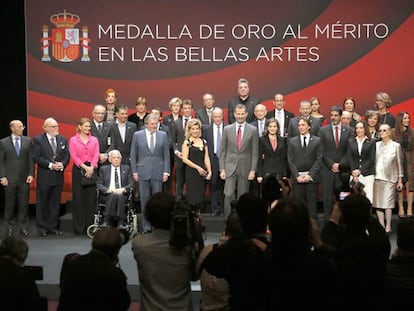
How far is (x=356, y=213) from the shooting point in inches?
152

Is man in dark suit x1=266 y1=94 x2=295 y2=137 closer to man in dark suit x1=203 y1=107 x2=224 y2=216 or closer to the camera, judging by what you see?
man in dark suit x1=203 y1=107 x2=224 y2=216

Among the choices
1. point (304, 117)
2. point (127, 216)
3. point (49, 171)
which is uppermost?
Result: point (304, 117)

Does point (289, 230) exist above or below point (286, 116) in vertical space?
below

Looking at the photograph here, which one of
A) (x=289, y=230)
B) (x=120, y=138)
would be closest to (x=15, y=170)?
(x=120, y=138)

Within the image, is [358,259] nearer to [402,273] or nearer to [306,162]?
[402,273]

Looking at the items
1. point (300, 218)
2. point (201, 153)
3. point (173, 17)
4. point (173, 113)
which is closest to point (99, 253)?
point (300, 218)

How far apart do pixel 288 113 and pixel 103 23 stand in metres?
3.13

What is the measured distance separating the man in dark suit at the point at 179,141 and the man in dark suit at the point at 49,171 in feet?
4.51

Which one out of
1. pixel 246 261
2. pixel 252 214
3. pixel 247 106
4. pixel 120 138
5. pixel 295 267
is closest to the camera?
pixel 295 267

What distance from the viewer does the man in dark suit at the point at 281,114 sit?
1034 centimetres

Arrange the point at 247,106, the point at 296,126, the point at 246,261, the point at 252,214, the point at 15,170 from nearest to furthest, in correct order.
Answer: the point at 246,261, the point at 252,214, the point at 15,170, the point at 296,126, the point at 247,106

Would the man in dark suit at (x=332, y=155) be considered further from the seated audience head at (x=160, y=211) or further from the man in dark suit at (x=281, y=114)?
the seated audience head at (x=160, y=211)

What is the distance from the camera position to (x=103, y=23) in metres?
11.5

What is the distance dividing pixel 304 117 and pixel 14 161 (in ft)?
12.0
